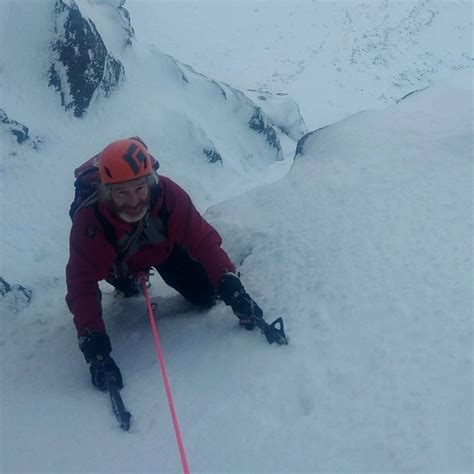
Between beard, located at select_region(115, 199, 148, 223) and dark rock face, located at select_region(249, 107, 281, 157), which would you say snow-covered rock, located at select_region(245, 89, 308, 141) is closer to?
dark rock face, located at select_region(249, 107, 281, 157)

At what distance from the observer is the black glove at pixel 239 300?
3.58 meters

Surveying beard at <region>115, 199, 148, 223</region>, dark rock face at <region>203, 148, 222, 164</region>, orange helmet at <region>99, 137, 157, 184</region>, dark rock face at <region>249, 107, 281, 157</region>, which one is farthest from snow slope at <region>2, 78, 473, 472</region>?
dark rock face at <region>249, 107, 281, 157</region>

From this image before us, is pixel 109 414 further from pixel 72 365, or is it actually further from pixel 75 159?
pixel 75 159

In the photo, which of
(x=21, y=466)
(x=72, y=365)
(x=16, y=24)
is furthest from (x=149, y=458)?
(x=16, y=24)

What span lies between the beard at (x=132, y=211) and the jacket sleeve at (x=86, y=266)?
18 centimetres

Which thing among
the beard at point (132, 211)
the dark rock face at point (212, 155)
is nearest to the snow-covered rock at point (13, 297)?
the beard at point (132, 211)

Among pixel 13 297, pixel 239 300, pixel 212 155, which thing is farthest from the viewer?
pixel 212 155

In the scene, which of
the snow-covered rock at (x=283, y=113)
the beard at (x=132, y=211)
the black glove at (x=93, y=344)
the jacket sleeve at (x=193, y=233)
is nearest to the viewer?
the beard at (x=132, y=211)

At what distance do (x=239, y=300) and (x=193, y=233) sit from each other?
560 millimetres

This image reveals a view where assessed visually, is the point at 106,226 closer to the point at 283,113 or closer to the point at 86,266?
the point at 86,266

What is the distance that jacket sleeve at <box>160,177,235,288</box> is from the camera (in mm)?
3516

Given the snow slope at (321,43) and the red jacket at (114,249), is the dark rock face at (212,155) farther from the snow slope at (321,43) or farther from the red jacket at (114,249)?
the snow slope at (321,43)

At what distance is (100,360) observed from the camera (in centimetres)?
341

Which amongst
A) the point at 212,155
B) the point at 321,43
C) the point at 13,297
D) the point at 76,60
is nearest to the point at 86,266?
the point at 13,297
